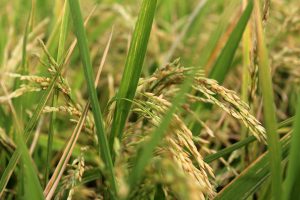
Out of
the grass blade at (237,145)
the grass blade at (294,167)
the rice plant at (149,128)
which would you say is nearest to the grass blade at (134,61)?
the rice plant at (149,128)

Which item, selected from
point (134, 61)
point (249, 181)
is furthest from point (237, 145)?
point (134, 61)

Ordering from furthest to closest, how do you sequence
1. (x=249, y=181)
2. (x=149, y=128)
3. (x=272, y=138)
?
(x=149, y=128)
(x=249, y=181)
(x=272, y=138)

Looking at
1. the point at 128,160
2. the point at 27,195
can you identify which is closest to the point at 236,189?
the point at 128,160

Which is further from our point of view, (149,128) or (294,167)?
(149,128)

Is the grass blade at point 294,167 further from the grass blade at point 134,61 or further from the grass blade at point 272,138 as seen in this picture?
the grass blade at point 134,61

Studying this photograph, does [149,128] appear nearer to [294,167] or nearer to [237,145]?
[237,145]

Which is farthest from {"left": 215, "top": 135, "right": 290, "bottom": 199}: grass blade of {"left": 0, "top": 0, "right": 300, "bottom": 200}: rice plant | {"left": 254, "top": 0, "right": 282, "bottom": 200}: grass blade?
{"left": 254, "top": 0, "right": 282, "bottom": 200}: grass blade

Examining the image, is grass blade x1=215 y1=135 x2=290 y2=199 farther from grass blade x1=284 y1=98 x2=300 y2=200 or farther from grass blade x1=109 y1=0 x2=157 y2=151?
grass blade x1=109 y1=0 x2=157 y2=151

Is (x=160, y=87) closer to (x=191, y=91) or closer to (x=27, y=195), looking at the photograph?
(x=191, y=91)

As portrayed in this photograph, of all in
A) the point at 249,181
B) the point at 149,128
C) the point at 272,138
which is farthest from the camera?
the point at 149,128
